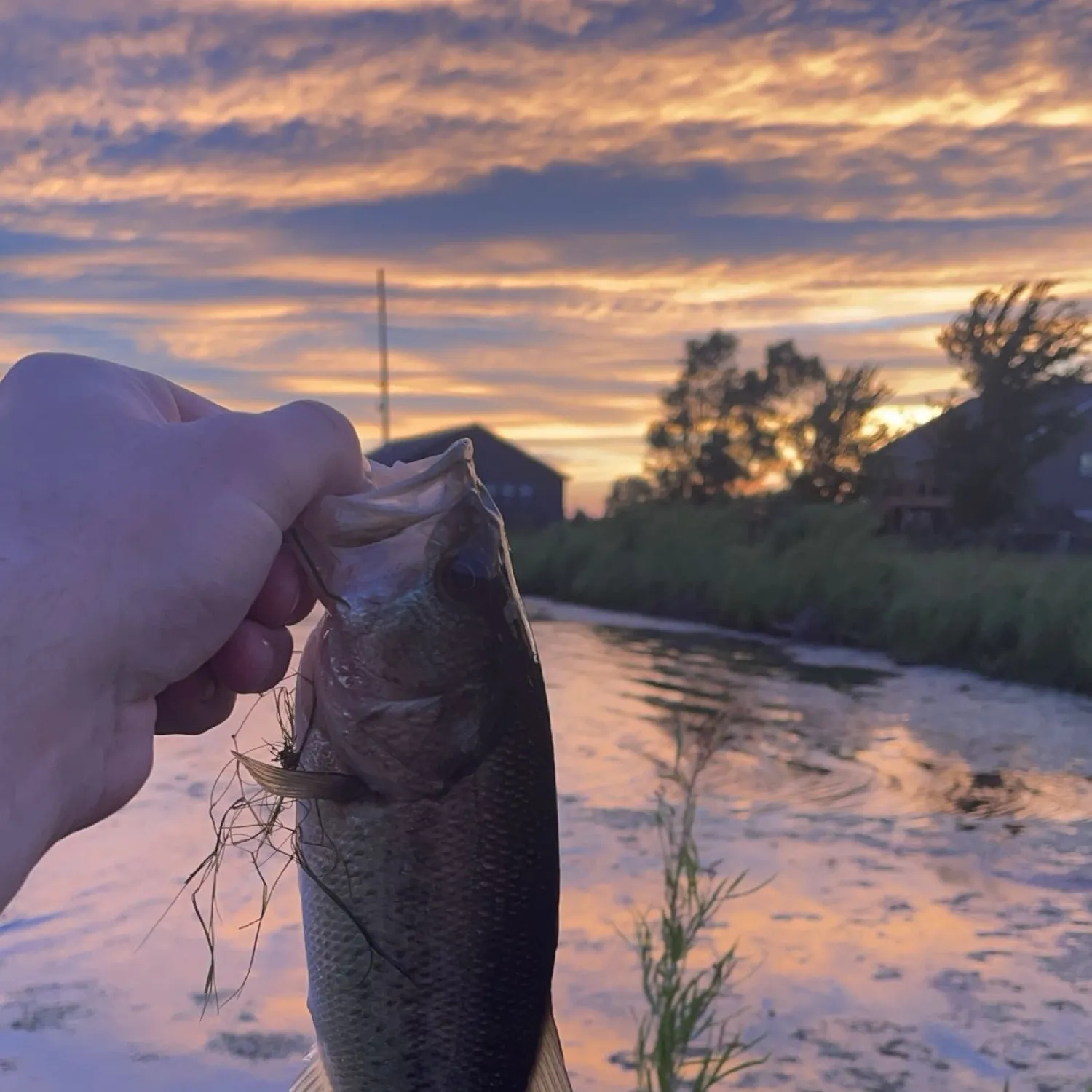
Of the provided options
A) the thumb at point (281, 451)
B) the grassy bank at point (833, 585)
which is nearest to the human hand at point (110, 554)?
the thumb at point (281, 451)

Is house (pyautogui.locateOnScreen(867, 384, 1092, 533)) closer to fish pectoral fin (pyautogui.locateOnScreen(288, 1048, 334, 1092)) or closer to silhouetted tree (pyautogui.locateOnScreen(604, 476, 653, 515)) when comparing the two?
silhouetted tree (pyautogui.locateOnScreen(604, 476, 653, 515))

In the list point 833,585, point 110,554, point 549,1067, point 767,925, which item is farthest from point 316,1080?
point 833,585

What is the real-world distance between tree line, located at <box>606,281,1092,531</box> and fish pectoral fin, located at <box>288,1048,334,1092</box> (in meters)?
29.7

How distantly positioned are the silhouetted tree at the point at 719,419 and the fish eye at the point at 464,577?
4528 centimetres

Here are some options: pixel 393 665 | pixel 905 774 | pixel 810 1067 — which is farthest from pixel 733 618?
pixel 393 665

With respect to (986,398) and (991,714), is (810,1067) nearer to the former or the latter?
(991,714)

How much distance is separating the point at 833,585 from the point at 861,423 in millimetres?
22421

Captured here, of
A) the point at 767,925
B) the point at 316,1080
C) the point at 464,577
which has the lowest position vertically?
the point at 767,925

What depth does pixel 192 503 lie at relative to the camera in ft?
5.51

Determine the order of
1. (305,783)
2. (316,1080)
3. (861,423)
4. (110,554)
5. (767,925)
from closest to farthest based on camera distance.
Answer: (110,554) → (305,783) → (316,1080) → (767,925) → (861,423)

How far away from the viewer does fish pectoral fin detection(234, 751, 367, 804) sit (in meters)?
1.71

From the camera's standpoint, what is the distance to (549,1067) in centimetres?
196

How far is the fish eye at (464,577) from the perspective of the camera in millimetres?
1958

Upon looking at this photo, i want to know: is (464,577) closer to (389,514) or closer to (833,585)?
(389,514)
